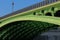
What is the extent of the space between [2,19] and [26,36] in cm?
1506

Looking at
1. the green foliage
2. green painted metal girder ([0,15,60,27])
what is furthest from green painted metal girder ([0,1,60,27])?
the green foliage

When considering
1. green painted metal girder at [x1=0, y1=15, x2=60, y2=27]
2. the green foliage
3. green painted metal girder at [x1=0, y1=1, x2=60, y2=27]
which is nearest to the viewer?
A: green painted metal girder at [x1=0, y1=1, x2=60, y2=27]

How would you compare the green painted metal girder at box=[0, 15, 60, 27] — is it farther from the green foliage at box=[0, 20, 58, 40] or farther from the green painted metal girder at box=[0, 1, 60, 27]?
the green foliage at box=[0, 20, 58, 40]

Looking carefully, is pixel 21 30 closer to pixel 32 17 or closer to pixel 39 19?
pixel 32 17

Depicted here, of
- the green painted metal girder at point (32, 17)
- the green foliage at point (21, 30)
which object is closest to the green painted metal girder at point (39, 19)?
the green painted metal girder at point (32, 17)

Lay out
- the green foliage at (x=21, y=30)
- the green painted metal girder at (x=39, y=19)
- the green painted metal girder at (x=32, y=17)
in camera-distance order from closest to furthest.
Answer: the green painted metal girder at (x=32, y=17) → the green painted metal girder at (x=39, y=19) → the green foliage at (x=21, y=30)

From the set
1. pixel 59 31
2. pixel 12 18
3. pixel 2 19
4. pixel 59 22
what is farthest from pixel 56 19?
pixel 59 31

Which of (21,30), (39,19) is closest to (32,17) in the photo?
(39,19)

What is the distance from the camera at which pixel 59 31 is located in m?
63.9

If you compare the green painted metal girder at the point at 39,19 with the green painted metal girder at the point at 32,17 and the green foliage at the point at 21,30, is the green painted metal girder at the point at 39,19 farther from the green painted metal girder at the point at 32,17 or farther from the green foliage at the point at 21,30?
the green foliage at the point at 21,30

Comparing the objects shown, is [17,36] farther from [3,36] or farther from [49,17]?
[49,17]

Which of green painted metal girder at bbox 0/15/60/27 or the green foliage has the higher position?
green painted metal girder at bbox 0/15/60/27

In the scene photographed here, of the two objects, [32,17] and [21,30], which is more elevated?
[32,17]

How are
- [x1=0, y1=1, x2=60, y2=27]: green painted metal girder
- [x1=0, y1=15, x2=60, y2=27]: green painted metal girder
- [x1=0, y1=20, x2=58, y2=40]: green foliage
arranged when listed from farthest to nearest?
[x1=0, y1=20, x2=58, y2=40]: green foliage < [x1=0, y1=15, x2=60, y2=27]: green painted metal girder < [x1=0, y1=1, x2=60, y2=27]: green painted metal girder
